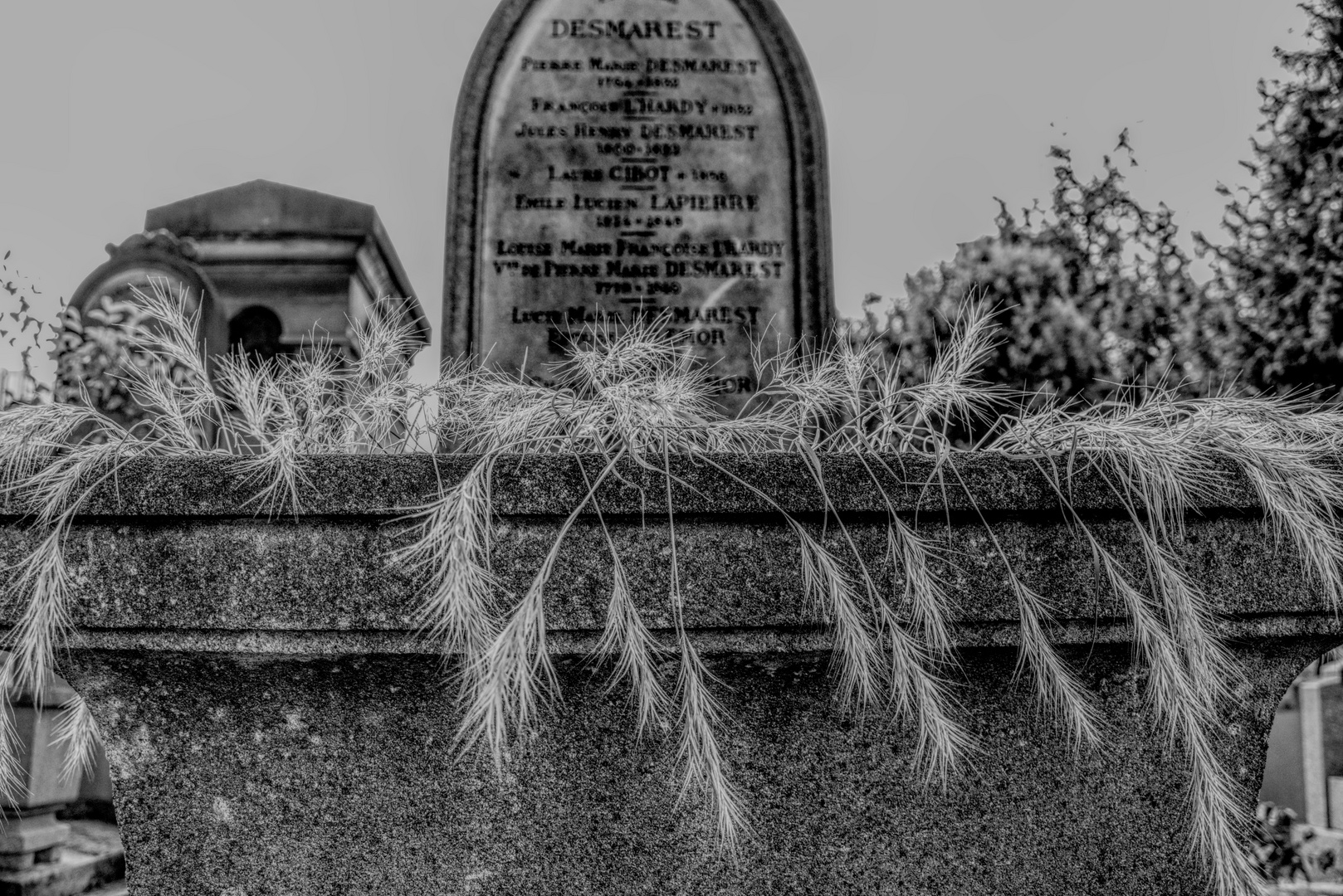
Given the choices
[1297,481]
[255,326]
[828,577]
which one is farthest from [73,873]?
[1297,481]

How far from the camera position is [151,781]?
4.10ft

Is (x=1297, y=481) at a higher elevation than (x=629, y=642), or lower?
higher

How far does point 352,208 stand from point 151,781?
22.2 feet

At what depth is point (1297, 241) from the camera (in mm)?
7457

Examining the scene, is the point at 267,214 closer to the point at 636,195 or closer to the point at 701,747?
the point at 636,195

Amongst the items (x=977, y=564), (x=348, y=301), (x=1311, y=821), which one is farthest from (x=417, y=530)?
(x=1311, y=821)

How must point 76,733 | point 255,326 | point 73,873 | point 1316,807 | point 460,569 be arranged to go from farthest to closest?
point 255,326
point 1316,807
point 73,873
point 76,733
point 460,569

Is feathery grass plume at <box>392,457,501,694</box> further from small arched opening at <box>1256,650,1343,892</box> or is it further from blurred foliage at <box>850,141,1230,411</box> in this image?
blurred foliage at <box>850,141,1230,411</box>

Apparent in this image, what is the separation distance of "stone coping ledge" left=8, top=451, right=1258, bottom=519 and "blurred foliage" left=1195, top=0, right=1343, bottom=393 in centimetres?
719

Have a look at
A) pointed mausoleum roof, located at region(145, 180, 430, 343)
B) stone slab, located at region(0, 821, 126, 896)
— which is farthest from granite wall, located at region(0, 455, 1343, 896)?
pointed mausoleum roof, located at region(145, 180, 430, 343)

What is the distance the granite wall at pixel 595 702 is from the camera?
1194mm

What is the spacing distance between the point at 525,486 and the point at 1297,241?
8.06m

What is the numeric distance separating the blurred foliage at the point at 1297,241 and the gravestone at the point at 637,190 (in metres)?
5.76

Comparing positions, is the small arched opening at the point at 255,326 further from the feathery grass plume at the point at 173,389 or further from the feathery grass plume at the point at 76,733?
the feathery grass plume at the point at 76,733
